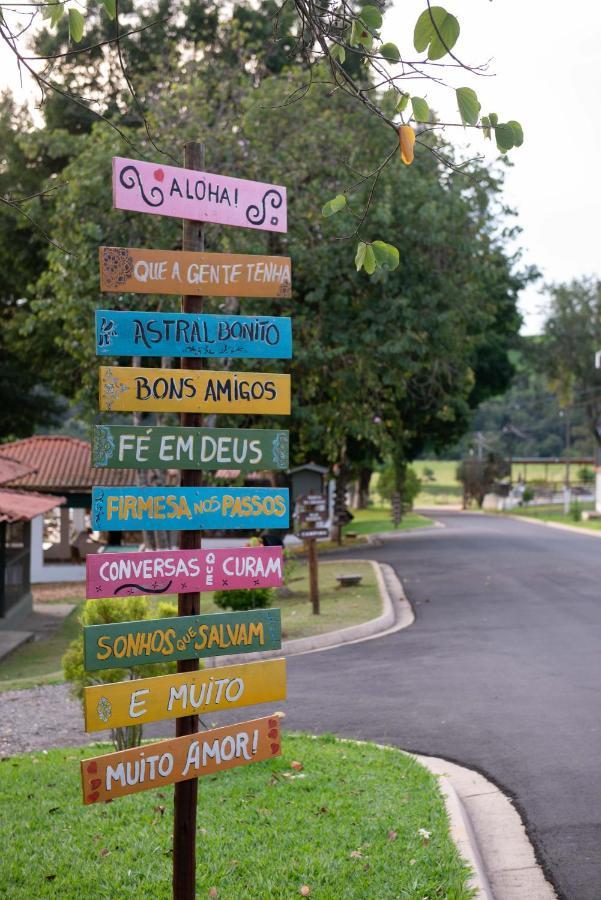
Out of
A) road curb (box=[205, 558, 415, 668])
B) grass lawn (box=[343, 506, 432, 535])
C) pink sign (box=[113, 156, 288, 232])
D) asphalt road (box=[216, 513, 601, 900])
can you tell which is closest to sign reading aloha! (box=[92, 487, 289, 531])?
pink sign (box=[113, 156, 288, 232])

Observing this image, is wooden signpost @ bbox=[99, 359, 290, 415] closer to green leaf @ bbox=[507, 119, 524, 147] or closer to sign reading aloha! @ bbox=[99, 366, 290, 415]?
sign reading aloha! @ bbox=[99, 366, 290, 415]

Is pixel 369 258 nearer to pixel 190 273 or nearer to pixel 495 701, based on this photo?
pixel 190 273

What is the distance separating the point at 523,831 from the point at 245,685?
2775 millimetres

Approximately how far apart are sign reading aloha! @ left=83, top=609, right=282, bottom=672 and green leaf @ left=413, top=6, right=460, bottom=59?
2.51 meters

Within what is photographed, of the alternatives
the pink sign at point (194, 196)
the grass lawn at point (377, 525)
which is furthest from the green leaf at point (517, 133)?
the grass lawn at point (377, 525)

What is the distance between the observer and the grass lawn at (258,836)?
552 cm

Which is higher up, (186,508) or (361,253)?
(361,253)

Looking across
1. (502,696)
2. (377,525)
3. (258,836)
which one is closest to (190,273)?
(258,836)

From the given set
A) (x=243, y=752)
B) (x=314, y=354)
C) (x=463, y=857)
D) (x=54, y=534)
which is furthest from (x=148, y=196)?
(x=54, y=534)

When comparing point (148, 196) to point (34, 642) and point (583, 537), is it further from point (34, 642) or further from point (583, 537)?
point (583, 537)

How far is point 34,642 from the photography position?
20.2 metres

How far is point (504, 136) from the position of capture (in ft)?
14.3

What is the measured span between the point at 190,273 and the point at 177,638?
5.67 feet

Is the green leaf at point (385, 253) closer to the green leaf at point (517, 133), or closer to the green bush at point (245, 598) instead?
the green leaf at point (517, 133)
